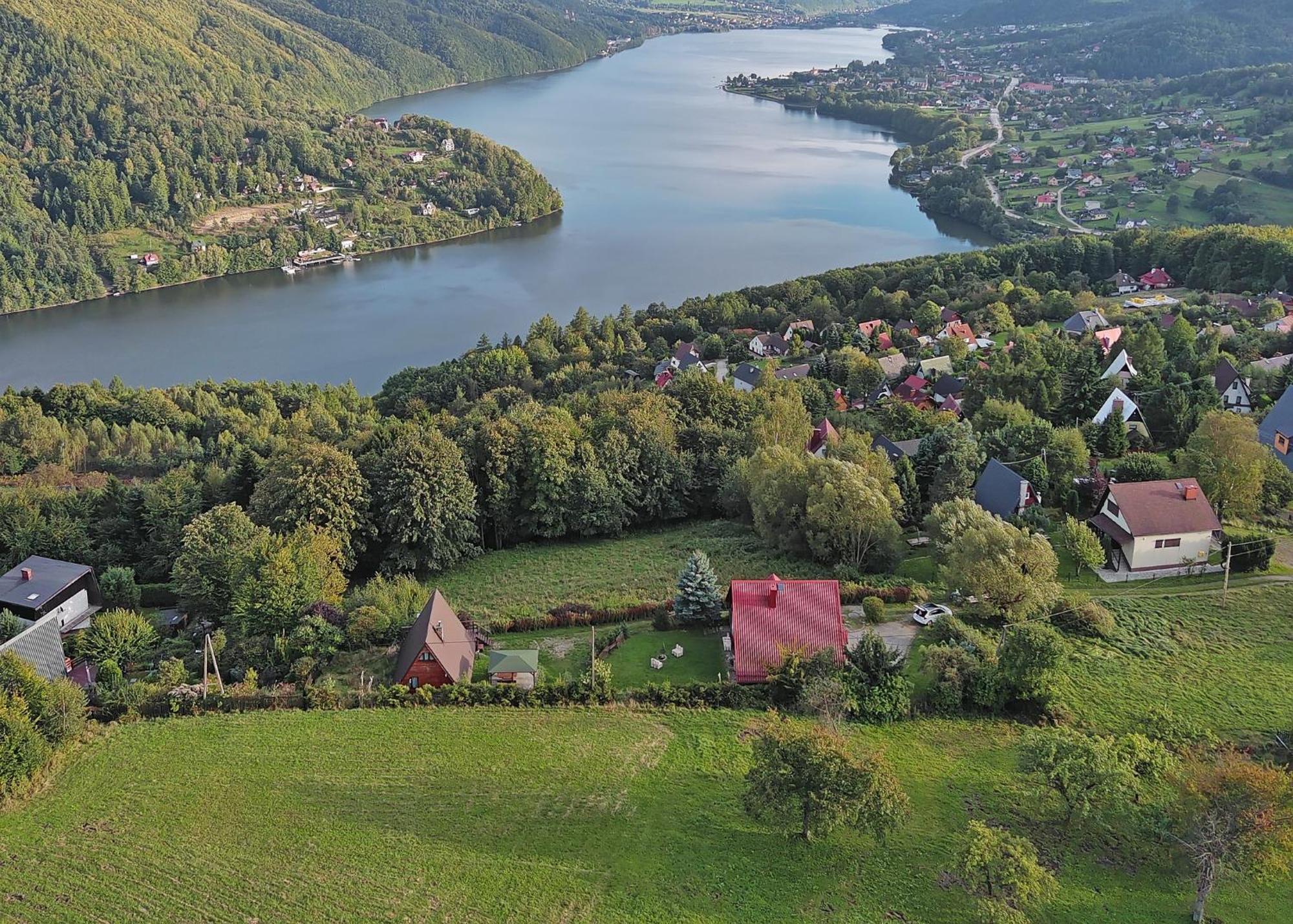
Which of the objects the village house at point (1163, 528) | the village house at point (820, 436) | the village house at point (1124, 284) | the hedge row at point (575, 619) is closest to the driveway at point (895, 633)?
the hedge row at point (575, 619)

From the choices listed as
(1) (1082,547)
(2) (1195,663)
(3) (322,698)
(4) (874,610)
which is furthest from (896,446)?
(3) (322,698)

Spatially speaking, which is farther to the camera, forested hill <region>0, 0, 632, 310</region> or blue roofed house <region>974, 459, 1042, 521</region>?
forested hill <region>0, 0, 632, 310</region>

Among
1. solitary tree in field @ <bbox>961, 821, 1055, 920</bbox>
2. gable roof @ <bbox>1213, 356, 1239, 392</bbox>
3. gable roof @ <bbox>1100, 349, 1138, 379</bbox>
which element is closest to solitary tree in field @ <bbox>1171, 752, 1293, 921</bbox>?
solitary tree in field @ <bbox>961, 821, 1055, 920</bbox>

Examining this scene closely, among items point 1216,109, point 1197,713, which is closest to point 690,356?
point 1197,713

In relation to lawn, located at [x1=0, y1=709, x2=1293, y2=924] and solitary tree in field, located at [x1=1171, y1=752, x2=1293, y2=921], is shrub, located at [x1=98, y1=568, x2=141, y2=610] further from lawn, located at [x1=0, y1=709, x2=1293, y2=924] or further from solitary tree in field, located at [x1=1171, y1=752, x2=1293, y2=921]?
solitary tree in field, located at [x1=1171, y1=752, x2=1293, y2=921]

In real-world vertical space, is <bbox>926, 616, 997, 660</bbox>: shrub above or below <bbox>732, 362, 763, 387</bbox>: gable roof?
above

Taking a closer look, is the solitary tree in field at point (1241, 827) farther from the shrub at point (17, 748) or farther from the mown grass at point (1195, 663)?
the shrub at point (17, 748)
